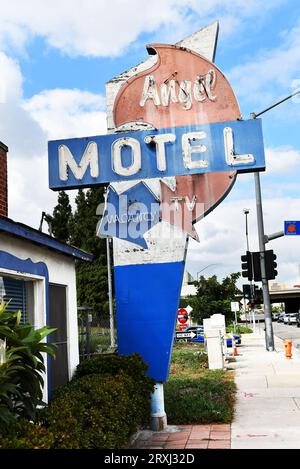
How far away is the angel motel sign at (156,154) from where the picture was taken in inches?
351

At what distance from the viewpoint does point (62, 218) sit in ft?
159

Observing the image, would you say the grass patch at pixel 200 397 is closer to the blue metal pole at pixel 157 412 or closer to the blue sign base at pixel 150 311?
the blue metal pole at pixel 157 412

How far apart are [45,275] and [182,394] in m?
4.73

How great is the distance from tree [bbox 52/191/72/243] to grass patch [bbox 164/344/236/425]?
31346 millimetres

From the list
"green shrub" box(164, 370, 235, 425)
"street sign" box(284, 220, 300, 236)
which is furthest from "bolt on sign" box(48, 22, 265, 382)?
"street sign" box(284, 220, 300, 236)

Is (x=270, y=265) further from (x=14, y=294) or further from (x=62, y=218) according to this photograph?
(x=62, y=218)

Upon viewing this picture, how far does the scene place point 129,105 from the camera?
9.46m

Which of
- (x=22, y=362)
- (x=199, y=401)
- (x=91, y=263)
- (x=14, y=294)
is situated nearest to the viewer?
(x=22, y=362)

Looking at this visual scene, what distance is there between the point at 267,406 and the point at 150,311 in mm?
3435

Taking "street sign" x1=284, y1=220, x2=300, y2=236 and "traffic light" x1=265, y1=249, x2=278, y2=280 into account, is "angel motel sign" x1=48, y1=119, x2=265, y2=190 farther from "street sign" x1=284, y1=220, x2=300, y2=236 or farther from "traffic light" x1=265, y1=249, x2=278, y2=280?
"traffic light" x1=265, y1=249, x2=278, y2=280

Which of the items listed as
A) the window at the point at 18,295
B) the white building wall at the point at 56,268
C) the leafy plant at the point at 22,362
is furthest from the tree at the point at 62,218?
the leafy plant at the point at 22,362

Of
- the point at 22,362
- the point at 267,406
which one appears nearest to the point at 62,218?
the point at 267,406

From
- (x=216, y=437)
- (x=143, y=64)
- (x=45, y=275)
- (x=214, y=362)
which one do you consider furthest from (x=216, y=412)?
(x=214, y=362)

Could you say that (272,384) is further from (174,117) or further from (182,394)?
(174,117)
